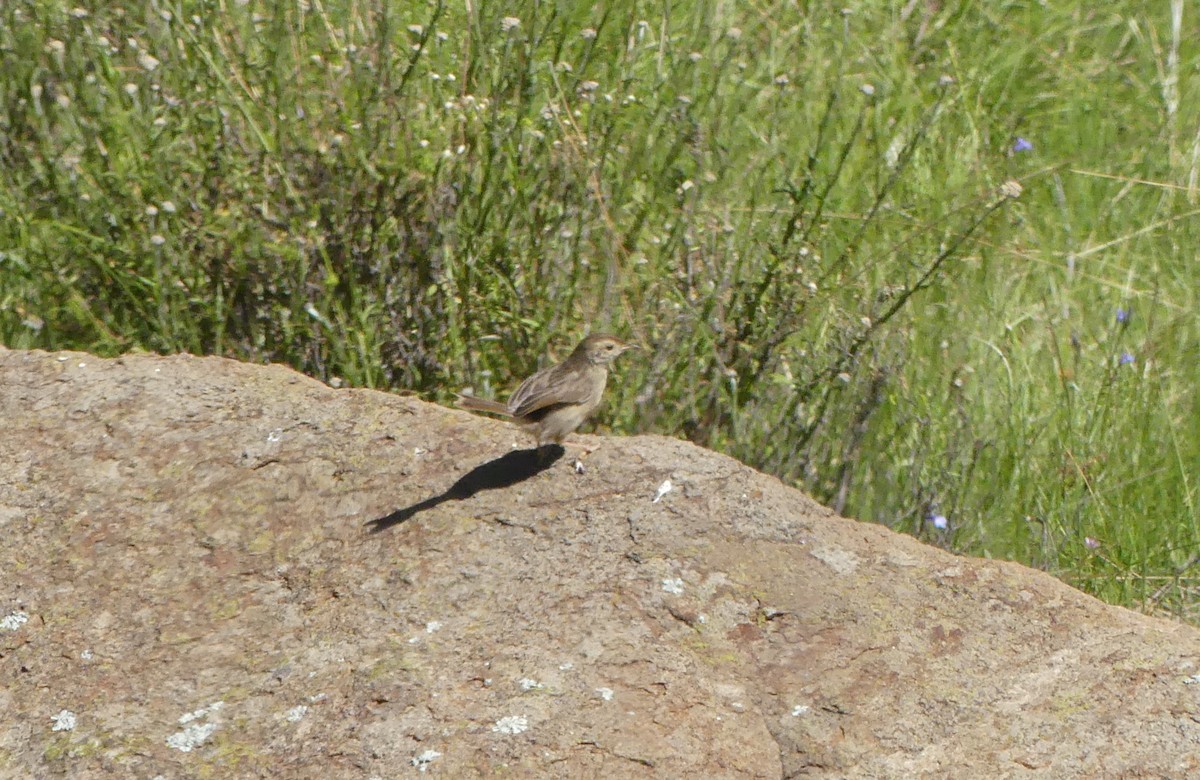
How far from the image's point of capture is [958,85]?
7039mm

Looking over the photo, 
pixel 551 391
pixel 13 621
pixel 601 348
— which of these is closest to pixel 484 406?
pixel 551 391

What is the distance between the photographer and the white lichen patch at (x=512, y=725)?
2.70 metres

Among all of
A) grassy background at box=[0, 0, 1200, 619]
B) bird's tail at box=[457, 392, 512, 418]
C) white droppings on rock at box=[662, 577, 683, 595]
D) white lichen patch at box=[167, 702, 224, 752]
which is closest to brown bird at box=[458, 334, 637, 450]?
bird's tail at box=[457, 392, 512, 418]

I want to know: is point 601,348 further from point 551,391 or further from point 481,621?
point 481,621

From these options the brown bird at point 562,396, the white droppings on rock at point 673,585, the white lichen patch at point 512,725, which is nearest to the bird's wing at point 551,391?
the brown bird at point 562,396

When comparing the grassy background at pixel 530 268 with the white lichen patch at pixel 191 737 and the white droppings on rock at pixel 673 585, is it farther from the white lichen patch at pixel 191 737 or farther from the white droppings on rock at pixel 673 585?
the white lichen patch at pixel 191 737

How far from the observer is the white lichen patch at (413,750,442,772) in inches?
103

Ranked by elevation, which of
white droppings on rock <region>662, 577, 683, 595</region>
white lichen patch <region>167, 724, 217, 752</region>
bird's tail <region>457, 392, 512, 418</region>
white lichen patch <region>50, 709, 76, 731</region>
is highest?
white droppings on rock <region>662, 577, 683, 595</region>

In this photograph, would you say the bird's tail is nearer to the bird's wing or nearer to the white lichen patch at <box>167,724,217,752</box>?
the bird's wing

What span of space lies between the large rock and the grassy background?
104cm

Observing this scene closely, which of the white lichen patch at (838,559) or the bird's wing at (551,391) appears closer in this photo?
the white lichen patch at (838,559)

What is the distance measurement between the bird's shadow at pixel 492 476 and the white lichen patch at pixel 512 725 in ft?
2.39

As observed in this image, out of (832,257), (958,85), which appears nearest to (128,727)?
(832,257)

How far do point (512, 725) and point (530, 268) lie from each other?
2379 millimetres
